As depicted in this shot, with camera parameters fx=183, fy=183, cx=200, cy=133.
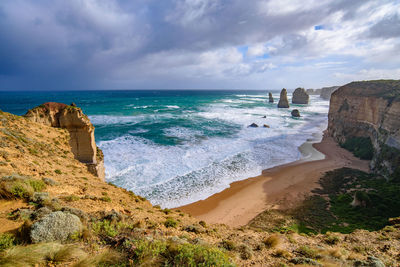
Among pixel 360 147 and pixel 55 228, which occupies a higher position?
pixel 55 228

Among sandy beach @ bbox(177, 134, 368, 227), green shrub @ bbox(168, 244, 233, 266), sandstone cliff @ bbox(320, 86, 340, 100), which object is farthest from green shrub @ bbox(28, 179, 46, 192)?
sandstone cliff @ bbox(320, 86, 340, 100)

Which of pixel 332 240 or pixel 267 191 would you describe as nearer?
pixel 332 240

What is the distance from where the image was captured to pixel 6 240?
379 centimetres

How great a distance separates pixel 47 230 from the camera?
164 inches

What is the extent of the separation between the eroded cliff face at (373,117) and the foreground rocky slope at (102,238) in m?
15.2

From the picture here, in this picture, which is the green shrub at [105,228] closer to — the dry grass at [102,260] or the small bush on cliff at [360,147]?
the dry grass at [102,260]

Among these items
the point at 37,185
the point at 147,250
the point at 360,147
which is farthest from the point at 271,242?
the point at 360,147

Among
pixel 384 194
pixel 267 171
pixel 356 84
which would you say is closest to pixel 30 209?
pixel 267 171

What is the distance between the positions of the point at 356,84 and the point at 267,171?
25716 mm

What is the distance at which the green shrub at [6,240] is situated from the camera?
3.68m

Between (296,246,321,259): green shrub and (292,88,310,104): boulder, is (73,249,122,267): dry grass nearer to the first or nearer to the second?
(296,246,321,259): green shrub

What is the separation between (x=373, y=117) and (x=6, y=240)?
36022mm

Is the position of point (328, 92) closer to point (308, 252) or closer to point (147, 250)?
point (308, 252)

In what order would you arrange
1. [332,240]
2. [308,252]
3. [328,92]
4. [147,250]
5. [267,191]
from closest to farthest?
[147,250]
[308,252]
[332,240]
[267,191]
[328,92]
